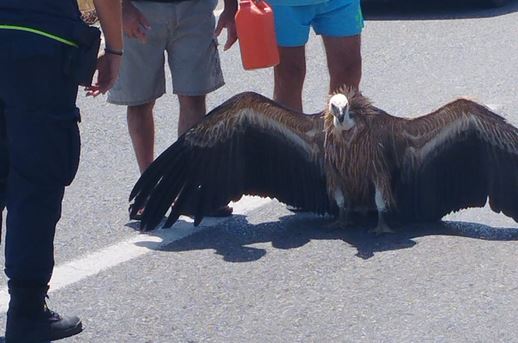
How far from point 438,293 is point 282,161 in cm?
119

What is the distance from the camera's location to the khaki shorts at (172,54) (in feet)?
20.3

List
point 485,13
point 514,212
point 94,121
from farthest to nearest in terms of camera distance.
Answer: point 485,13 → point 94,121 → point 514,212

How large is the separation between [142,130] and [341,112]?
1062mm

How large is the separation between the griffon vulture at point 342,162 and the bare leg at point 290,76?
1.57 feet

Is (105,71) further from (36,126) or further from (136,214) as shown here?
(136,214)

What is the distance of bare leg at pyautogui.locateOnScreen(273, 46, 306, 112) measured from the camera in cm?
651

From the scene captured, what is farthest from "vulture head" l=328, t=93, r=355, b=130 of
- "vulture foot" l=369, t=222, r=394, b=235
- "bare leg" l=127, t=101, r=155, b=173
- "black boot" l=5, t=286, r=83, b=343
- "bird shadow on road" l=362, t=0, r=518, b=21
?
"bird shadow on road" l=362, t=0, r=518, b=21

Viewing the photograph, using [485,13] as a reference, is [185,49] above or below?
above

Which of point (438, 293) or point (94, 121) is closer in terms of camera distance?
point (438, 293)

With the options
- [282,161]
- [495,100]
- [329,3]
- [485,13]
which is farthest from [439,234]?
[485,13]

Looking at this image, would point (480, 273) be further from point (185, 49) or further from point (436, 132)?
point (185, 49)

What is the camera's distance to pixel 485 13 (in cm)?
1238

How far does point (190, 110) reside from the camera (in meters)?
6.42

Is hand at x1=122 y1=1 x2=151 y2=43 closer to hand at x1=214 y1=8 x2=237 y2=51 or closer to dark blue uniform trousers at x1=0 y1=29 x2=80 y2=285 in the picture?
hand at x1=214 y1=8 x2=237 y2=51
